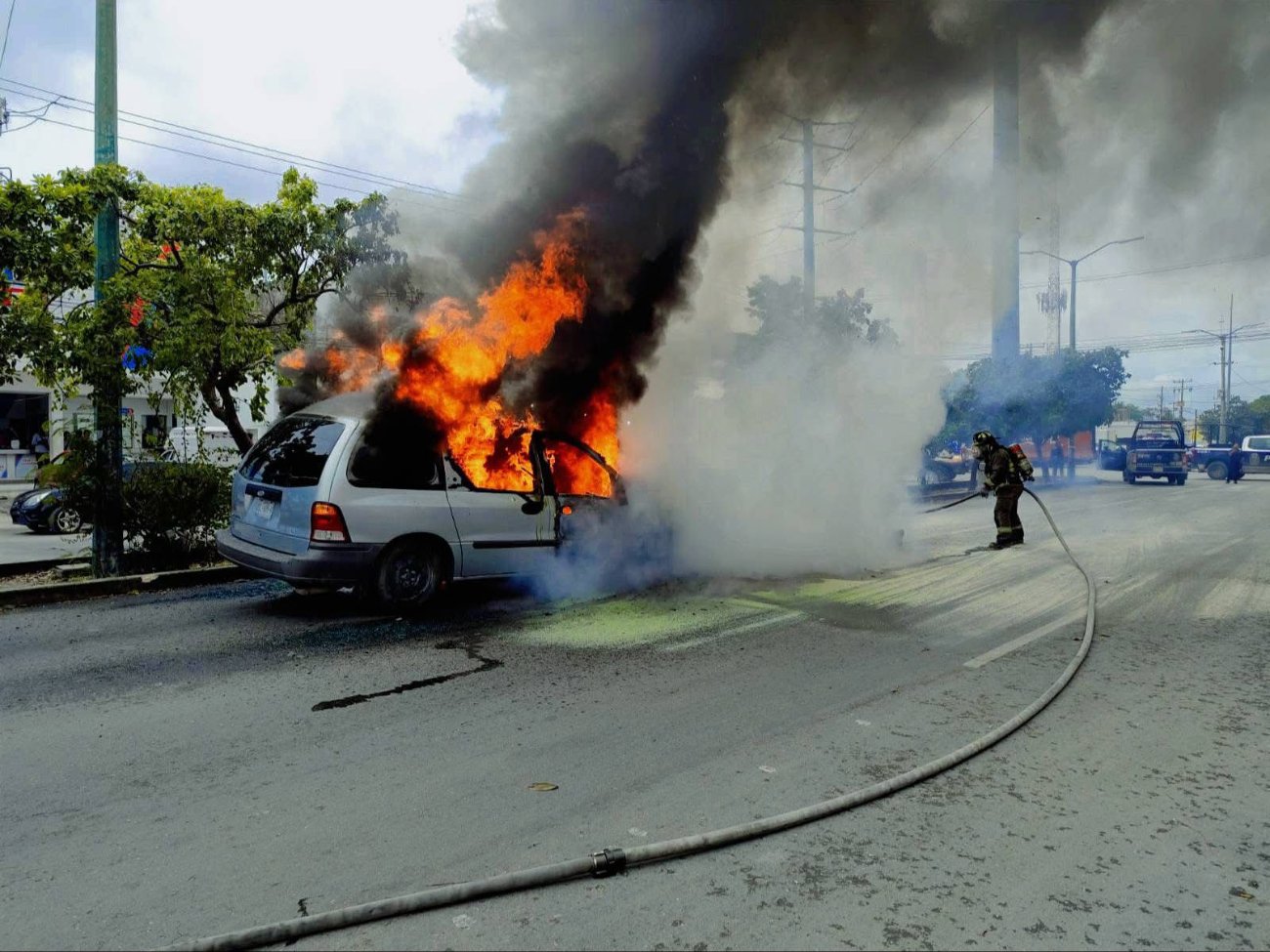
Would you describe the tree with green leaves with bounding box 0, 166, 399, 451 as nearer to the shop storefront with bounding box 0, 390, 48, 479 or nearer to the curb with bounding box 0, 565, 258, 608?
the curb with bounding box 0, 565, 258, 608

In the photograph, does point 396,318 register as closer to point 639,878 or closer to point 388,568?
point 388,568

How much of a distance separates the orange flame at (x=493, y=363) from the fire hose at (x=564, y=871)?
4.57m

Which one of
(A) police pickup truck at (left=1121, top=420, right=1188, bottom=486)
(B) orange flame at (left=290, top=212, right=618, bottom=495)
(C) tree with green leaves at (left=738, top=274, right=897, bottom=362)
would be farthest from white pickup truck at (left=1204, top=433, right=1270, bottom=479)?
(B) orange flame at (left=290, top=212, right=618, bottom=495)

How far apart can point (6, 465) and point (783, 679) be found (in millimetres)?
29097

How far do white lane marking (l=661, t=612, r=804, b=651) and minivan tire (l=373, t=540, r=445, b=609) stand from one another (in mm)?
2186

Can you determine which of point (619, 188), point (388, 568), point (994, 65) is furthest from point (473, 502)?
point (994, 65)

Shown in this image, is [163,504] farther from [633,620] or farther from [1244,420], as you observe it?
[1244,420]

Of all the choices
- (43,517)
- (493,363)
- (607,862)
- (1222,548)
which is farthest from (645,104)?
(43,517)

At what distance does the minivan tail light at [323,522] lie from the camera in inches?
254

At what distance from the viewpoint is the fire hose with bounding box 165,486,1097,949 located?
250cm

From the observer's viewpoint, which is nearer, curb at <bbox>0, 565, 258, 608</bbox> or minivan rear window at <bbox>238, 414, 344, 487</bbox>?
minivan rear window at <bbox>238, 414, 344, 487</bbox>

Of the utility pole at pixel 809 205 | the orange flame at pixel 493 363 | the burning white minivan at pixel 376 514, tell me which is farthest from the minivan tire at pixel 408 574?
the utility pole at pixel 809 205

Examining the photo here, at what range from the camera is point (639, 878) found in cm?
287

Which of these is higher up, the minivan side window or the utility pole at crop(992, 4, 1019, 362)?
the utility pole at crop(992, 4, 1019, 362)
